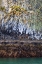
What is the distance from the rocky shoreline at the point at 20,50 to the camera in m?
17.8

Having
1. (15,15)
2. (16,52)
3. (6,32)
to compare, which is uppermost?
(15,15)

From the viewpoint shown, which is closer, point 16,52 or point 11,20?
point 16,52

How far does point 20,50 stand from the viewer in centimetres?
1800

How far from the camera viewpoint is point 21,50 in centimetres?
1800

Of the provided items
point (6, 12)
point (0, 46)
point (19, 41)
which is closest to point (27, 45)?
point (19, 41)

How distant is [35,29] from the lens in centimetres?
1989

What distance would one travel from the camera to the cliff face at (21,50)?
17.8 meters

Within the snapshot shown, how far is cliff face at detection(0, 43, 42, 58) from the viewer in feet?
58.5

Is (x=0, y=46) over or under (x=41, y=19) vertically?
under

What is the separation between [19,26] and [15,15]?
0.97 m

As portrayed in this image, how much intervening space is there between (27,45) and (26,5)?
3.73 meters

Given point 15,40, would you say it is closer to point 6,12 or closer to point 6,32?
point 6,32

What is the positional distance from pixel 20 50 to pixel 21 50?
0.25 ft

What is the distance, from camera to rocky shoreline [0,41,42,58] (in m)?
17.8
